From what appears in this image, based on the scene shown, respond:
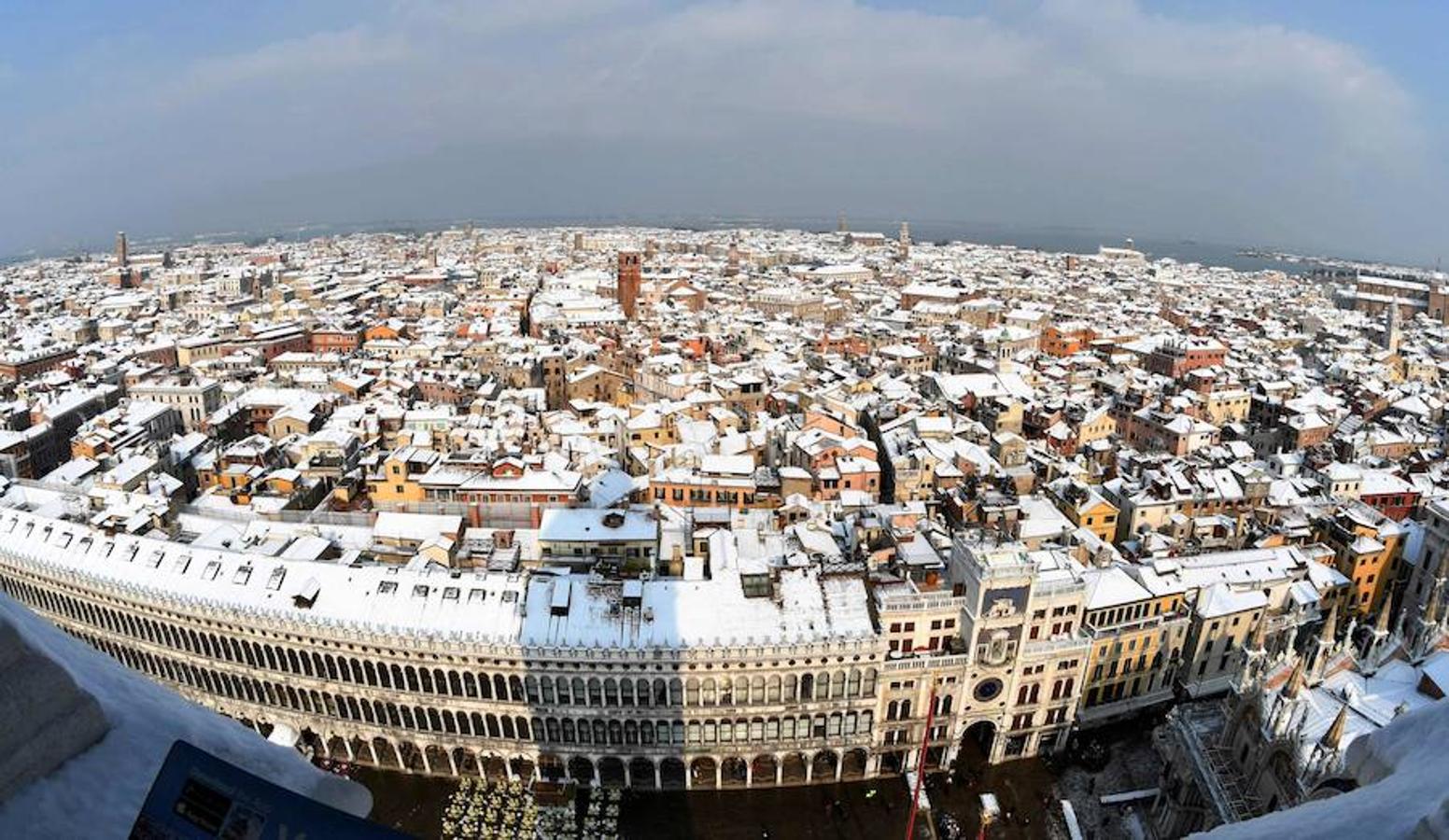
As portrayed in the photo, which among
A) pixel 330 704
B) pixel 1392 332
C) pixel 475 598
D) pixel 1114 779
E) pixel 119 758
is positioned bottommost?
pixel 1114 779

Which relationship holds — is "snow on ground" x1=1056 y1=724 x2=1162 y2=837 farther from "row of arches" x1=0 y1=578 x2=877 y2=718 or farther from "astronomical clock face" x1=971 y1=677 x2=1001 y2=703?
"row of arches" x1=0 y1=578 x2=877 y2=718

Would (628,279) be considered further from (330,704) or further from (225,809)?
(225,809)

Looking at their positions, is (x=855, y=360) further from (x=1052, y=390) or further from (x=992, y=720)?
(x=992, y=720)

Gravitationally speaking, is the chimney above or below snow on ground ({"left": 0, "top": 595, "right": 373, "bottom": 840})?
below

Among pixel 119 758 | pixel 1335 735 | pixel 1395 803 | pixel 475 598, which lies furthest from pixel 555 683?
pixel 1395 803

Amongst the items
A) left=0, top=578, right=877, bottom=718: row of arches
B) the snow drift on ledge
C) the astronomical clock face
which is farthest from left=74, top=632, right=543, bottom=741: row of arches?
the snow drift on ledge

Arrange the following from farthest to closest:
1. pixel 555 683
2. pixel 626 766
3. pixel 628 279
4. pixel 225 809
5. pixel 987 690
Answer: pixel 628 279 → pixel 987 690 → pixel 626 766 → pixel 555 683 → pixel 225 809

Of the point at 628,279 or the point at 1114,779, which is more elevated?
the point at 628,279
